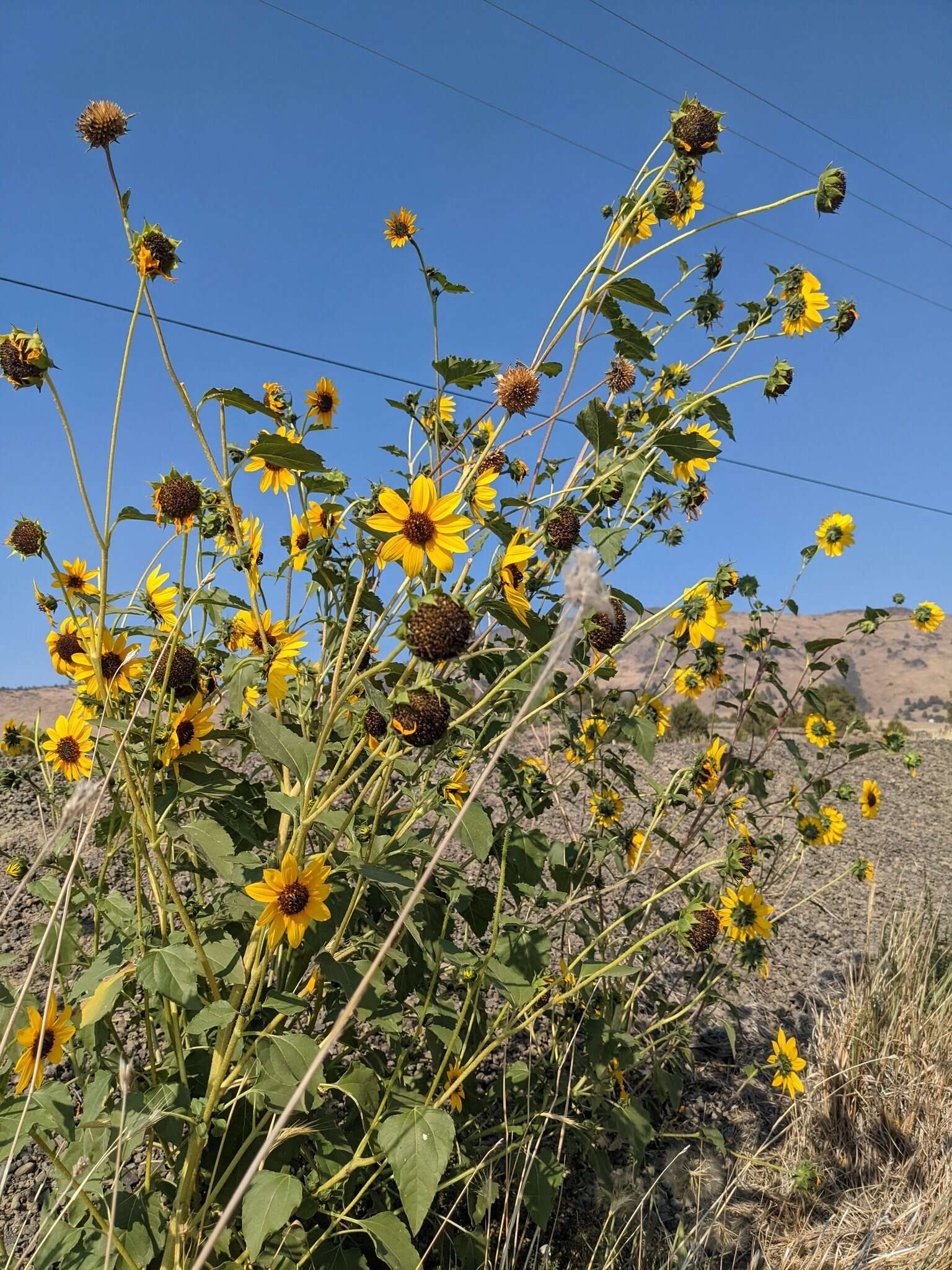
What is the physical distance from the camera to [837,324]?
2.12 meters

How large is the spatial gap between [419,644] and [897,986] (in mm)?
3068

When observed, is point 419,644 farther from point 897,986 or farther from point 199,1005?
point 897,986

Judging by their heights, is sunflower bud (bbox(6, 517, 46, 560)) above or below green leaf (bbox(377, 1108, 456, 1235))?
above

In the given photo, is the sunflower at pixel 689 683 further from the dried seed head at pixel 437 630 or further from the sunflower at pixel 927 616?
the dried seed head at pixel 437 630

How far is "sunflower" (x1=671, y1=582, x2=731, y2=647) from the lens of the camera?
2.21 m

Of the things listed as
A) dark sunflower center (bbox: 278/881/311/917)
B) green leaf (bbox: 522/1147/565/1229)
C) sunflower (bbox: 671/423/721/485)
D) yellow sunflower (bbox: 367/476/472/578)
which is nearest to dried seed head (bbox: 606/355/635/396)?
sunflower (bbox: 671/423/721/485)

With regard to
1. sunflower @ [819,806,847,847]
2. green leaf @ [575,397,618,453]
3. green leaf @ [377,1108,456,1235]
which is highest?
green leaf @ [575,397,618,453]

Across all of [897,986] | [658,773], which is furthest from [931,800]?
[897,986]

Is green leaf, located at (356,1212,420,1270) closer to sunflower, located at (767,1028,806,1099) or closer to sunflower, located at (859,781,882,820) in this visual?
sunflower, located at (767,1028,806,1099)

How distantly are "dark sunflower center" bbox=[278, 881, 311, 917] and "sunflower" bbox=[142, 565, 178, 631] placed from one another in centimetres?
70

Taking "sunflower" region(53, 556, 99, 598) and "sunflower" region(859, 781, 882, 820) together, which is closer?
"sunflower" region(53, 556, 99, 598)

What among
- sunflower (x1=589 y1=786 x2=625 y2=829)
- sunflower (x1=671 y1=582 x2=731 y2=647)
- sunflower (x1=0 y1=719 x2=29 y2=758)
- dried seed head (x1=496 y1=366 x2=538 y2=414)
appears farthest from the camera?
sunflower (x1=0 y1=719 x2=29 y2=758)

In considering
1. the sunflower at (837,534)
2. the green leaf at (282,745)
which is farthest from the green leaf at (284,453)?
the sunflower at (837,534)

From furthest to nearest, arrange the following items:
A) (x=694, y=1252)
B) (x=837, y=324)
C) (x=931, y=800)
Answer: (x=931, y=800) < (x=837, y=324) < (x=694, y=1252)
